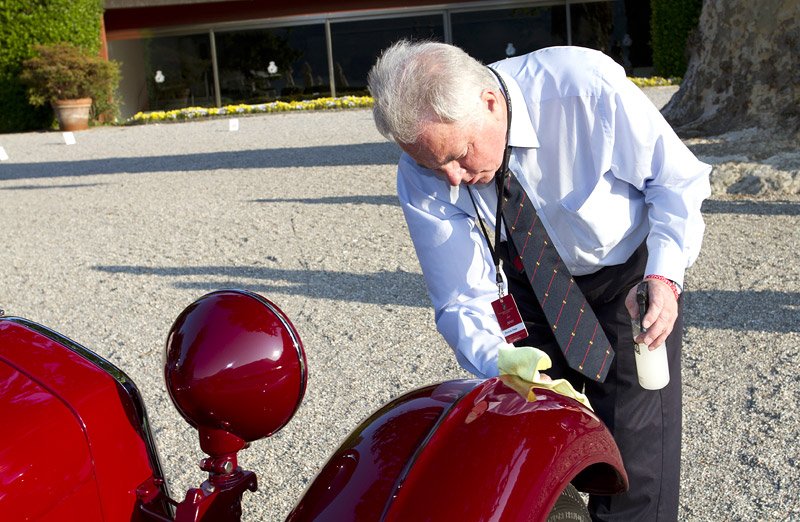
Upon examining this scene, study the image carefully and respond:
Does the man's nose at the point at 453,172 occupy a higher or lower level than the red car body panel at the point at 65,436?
higher

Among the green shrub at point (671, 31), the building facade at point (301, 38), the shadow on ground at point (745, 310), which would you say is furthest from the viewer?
the building facade at point (301, 38)

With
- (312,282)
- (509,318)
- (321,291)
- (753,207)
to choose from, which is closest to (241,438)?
(509,318)

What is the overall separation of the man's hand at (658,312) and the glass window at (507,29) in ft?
68.4

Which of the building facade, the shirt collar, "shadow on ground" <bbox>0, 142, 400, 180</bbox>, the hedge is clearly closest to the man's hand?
the shirt collar

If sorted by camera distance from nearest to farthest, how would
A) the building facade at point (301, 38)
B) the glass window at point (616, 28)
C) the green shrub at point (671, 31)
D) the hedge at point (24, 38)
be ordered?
the hedge at point (24, 38), the green shrub at point (671, 31), the building facade at point (301, 38), the glass window at point (616, 28)

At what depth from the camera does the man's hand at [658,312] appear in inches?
87.0

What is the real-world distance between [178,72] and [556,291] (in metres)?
21.3

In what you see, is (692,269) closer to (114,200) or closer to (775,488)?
(775,488)

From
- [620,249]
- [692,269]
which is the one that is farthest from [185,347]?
[692,269]

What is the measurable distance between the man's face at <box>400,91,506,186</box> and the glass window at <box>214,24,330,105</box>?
→ 2060 cm

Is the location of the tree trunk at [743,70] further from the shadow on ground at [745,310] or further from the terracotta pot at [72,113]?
the terracotta pot at [72,113]

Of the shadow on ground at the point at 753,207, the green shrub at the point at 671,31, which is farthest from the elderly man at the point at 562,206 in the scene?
the green shrub at the point at 671,31

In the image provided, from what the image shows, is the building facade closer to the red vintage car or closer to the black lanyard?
the black lanyard

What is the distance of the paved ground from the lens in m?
3.60
